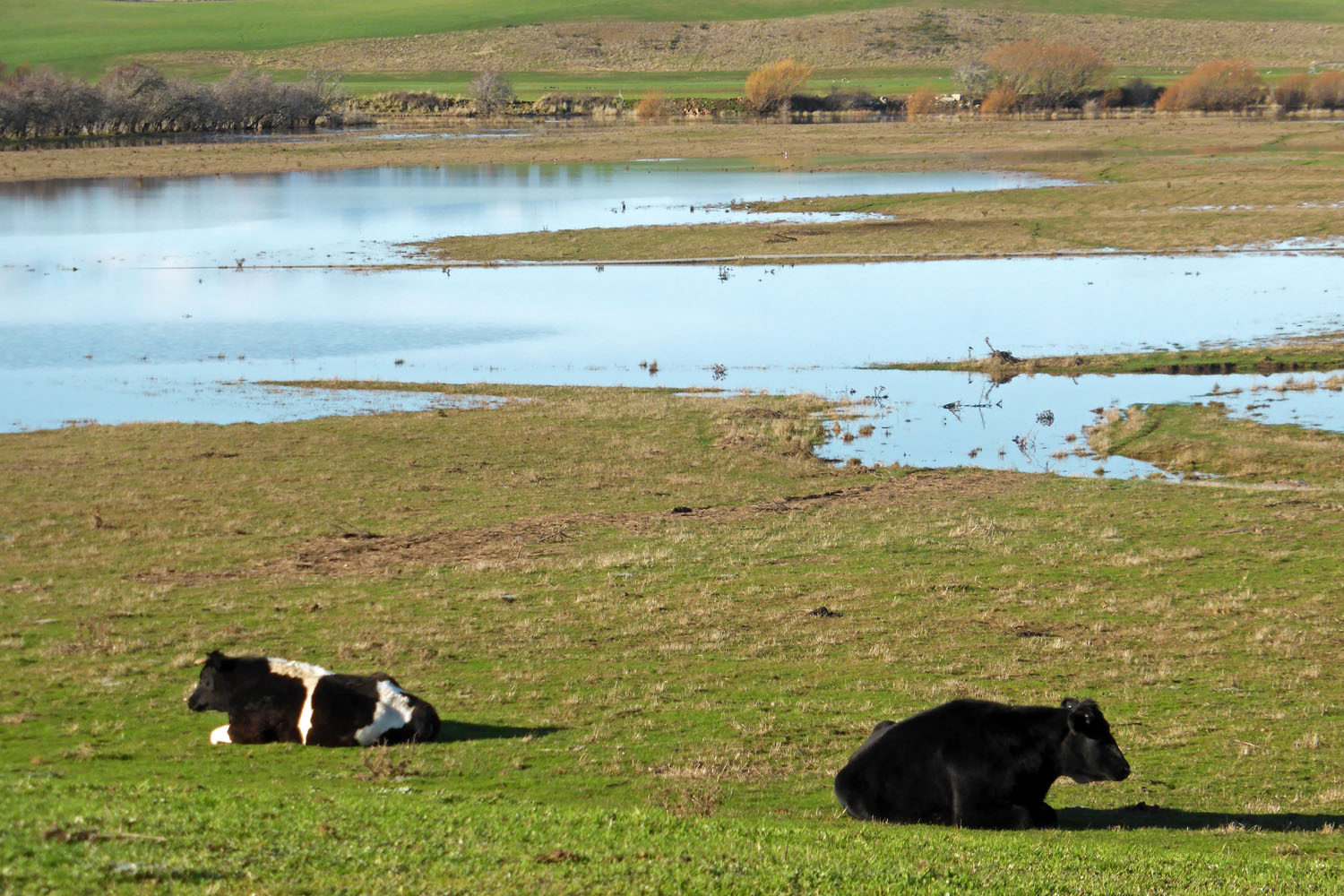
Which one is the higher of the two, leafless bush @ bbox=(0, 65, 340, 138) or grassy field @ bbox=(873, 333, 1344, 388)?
leafless bush @ bbox=(0, 65, 340, 138)

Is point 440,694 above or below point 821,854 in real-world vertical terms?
below

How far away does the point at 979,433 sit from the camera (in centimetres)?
3338

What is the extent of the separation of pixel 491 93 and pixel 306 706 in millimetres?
155128

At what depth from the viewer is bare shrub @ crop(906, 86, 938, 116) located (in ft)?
495

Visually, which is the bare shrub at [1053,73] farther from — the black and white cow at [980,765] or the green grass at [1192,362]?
the black and white cow at [980,765]

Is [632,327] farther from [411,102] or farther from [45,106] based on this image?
[411,102]

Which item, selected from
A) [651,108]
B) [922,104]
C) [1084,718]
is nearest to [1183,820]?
[1084,718]

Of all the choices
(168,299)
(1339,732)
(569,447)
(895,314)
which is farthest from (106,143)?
(1339,732)

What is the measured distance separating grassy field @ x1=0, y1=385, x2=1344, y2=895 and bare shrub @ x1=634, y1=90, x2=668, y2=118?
412 ft

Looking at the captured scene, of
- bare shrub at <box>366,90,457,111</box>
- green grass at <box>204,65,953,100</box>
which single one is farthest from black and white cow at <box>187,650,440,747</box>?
bare shrub at <box>366,90,457,111</box>

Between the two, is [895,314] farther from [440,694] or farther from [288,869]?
[288,869]

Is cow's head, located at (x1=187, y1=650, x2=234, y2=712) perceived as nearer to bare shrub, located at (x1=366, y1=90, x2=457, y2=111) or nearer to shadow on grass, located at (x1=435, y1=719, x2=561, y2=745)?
shadow on grass, located at (x1=435, y1=719, x2=561, y2=745)

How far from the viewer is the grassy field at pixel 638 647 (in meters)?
8.83

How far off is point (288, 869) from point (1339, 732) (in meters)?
10.8
